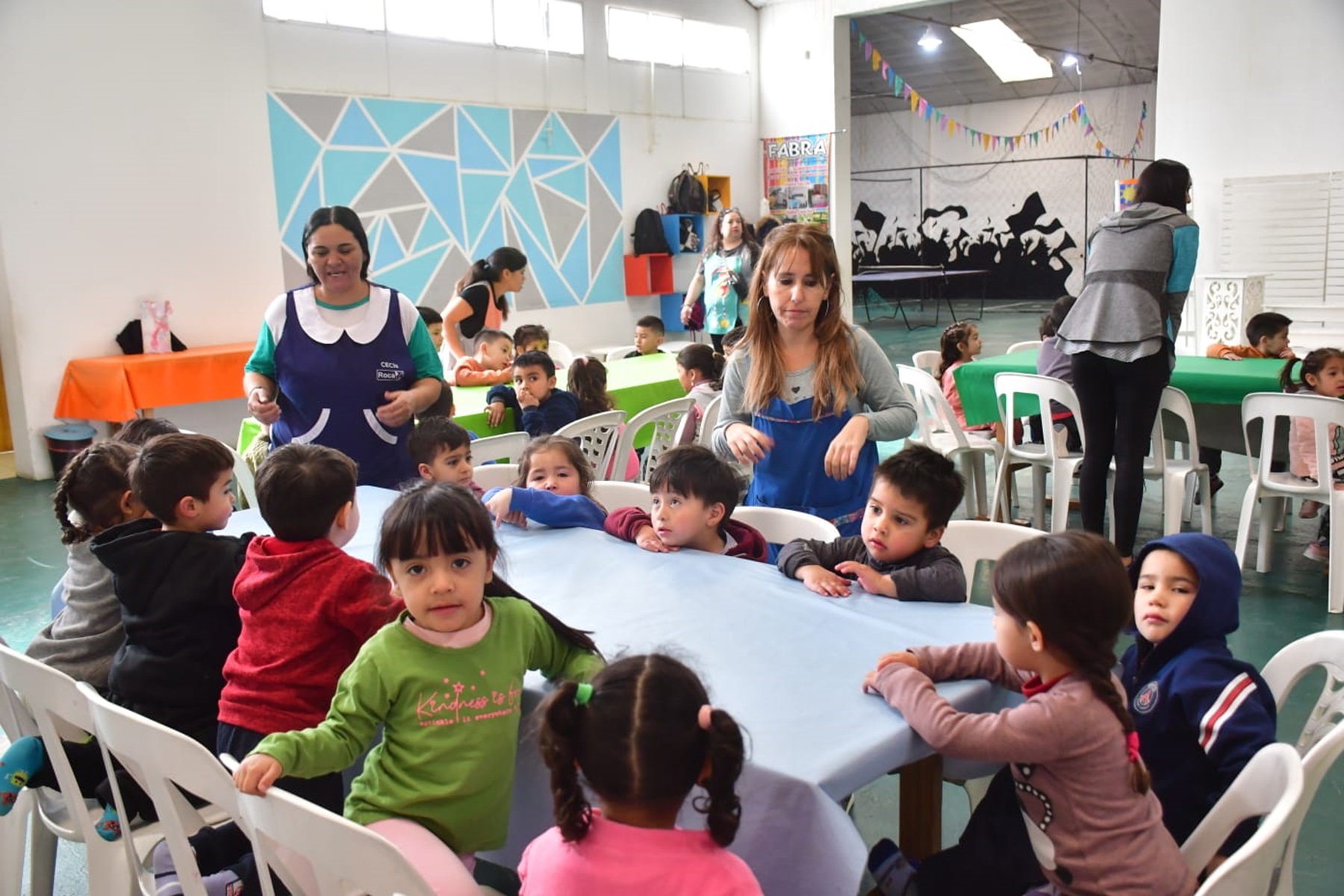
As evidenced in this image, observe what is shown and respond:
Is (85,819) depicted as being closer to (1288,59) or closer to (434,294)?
(434,294)

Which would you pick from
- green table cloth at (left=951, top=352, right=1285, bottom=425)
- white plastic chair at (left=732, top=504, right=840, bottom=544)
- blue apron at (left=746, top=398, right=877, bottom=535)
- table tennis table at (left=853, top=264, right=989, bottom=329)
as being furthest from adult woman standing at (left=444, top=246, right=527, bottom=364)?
table tennis table at (left=853, top=264, right=989, bottom=329)

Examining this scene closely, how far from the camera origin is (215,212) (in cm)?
728

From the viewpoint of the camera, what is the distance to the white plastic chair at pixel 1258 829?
122 centimetres

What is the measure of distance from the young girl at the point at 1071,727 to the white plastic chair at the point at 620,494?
1548 mm

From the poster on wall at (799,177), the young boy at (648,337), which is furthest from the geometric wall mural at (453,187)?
the young boy at (648,337)

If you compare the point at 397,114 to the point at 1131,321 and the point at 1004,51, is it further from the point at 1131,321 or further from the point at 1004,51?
the point at 1004,51

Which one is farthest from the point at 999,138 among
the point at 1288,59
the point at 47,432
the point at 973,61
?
the point at 47,432

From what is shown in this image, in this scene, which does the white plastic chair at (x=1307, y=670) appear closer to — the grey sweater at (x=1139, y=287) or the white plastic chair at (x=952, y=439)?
the grey sweater at (x=1139, y=287)

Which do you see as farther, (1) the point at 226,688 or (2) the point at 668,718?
(1) the point at 226,688

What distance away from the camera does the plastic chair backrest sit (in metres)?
2.37

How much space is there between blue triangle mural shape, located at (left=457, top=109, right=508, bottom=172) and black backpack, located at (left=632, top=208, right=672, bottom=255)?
1748 millimetres

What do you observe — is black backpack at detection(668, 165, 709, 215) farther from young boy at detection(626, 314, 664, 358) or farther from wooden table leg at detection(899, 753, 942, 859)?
wooden table leg at detection(899, 753, 942, 859)

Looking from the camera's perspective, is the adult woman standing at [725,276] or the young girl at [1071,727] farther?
the adult woman standing at [725,276]

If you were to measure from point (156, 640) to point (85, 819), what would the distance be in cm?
31
